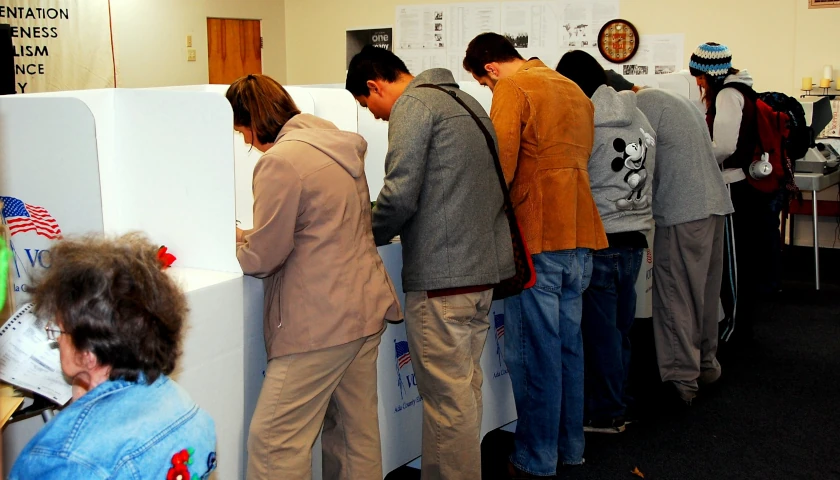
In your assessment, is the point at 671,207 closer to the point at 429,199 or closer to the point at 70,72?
the point at 429,199

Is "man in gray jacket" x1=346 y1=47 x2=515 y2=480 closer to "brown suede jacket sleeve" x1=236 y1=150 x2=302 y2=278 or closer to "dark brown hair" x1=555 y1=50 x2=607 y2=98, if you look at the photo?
"brown suede jacket sleeve" x1=236 y1=150 x2=302 y2=278

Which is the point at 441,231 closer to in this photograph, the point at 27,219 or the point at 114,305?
the point at 27,219

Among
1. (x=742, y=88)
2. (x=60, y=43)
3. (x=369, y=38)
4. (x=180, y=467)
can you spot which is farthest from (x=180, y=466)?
(x=369, y=38)

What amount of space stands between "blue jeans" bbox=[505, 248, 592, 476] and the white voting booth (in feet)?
2.34

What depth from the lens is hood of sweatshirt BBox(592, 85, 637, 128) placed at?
2668mm

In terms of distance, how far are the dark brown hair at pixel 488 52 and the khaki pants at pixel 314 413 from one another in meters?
0.99

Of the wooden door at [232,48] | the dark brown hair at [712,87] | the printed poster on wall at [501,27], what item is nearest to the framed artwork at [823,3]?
the printed poster on wall at [501,27]

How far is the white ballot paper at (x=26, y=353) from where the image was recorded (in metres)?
1.33

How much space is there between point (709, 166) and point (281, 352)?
1.92 m

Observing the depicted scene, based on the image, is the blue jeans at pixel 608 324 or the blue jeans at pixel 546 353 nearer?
the blue jeans at pixel 546 353

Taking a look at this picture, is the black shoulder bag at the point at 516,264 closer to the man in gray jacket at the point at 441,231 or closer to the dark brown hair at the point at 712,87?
the man in gray jacket at the point at 441,231

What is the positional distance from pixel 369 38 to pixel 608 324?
5643mm

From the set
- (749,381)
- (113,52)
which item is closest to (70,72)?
(113,52)

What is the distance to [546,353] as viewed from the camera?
8.23ft
